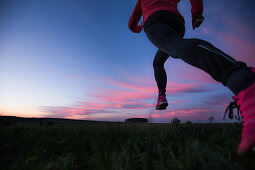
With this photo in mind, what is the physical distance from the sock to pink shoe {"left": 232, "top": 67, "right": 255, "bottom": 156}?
0.09 feet

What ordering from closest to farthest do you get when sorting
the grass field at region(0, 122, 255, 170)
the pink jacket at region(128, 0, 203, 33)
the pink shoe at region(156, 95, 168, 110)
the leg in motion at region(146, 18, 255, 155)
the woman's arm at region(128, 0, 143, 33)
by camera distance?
1. the grass field at region(0, 122, 255, 170)
2. the leg in motion at region(146, 18, 255, 155)
3. the pink jacket at region(128, 0, 203, 33)
4. the woman's arm at region(128, 0, 143, 33)
5. the pink shoe at region(156, 95, 168, 110)

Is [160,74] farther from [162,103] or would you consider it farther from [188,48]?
[188,48]

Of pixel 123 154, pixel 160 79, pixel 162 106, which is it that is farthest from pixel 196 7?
pixel 123 154

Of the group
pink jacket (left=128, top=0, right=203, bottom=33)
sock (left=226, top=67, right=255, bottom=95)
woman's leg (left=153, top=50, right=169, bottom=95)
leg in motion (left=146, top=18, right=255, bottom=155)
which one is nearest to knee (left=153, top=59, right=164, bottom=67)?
woman's leg (left=153, top=50, right=169, bottom=95)

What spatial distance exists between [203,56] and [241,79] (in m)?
0.34

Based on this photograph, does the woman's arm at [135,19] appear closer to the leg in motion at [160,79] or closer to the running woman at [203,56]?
the running woman at [203,56]

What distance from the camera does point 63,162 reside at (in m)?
1.08

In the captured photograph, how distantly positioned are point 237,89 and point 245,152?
1.39 feet

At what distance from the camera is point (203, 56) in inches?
47.8

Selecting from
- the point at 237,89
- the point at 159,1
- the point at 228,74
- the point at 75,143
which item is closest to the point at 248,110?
the point at 237,89

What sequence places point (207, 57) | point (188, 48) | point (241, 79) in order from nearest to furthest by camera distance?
1. point (241, 79)
2. point (207, 57)
3. point (188, 48)

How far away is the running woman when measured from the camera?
3.19 ft

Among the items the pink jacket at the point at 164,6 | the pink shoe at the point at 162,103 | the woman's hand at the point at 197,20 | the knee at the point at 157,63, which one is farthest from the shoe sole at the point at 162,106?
the pink jacket at the point at 164,6

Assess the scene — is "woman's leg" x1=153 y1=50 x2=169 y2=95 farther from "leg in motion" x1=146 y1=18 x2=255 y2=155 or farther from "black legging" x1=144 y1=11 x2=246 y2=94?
"leg in motion" x1=146 y1=18 x2=255 y2=155
